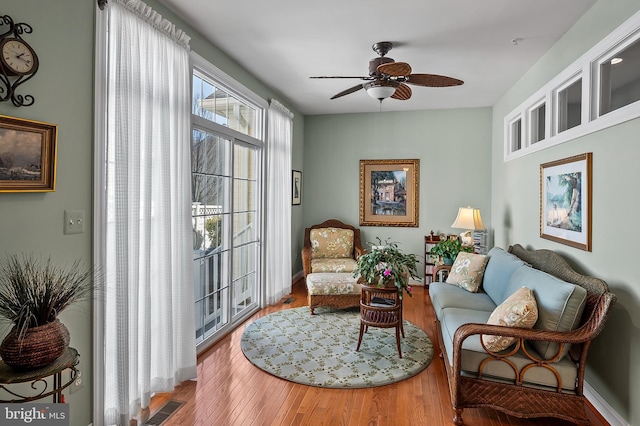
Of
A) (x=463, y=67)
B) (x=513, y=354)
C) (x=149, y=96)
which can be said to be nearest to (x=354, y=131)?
(x=463, y=67)

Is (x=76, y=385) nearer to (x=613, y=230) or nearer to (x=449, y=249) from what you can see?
(x=613, y=230)

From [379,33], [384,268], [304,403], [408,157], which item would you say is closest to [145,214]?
[304,403]

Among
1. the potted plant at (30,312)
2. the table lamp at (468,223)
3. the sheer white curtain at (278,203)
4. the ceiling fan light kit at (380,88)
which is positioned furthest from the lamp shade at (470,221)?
the potted plant at (30,312)

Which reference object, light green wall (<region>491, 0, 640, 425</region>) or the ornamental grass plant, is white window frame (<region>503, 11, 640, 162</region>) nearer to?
light green wall (<region>491, 0, 640, 425</region>)

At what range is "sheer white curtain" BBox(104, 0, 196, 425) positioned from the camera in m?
2.23

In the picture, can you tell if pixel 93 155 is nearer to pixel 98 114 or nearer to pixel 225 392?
pixel 98 114

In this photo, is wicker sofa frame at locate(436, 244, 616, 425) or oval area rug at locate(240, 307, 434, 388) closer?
wicker sofa frame at locate(436, 244, 616, 425)

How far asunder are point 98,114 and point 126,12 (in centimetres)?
69

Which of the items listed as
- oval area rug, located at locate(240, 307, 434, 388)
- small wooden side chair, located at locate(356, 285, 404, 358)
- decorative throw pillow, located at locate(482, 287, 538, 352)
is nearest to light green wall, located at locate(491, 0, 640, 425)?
decorative throw pillow, located at locate(482, 287, 538, 352)

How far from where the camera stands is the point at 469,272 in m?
3.84

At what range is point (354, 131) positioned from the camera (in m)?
6.32

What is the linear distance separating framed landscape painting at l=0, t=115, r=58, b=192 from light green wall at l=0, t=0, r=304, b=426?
0.16 feet

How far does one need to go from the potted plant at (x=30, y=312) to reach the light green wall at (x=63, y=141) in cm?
10

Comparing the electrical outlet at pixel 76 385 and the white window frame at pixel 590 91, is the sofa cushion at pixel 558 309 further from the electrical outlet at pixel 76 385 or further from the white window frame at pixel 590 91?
the electrical outlet at pixel 76 385
